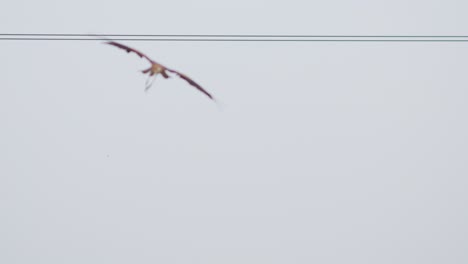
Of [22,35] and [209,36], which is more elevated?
[209,36]

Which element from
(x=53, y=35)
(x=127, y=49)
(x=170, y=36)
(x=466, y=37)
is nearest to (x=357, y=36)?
(x=466, y=37)

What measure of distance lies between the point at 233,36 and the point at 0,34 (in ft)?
10.00

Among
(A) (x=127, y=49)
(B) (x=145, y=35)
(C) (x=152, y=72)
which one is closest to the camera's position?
(A) (x=127, y=49)

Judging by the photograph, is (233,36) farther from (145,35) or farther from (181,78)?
(181,78)

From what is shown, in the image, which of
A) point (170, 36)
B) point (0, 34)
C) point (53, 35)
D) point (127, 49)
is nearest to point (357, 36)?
point (170, 36)

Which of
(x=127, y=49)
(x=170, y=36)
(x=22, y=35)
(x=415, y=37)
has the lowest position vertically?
(x=127, y=49)

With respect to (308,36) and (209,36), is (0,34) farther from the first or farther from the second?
(308,36)

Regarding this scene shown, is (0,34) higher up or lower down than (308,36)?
lower down

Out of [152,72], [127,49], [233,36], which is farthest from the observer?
[233,36]

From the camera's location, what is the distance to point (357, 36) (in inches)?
308

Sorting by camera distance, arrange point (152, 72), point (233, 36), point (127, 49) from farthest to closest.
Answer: point (233, 36)
point (152, 72)
point (127, 49)

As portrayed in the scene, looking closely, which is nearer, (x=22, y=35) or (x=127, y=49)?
(x=127, y=49)

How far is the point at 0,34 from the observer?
8.23 m

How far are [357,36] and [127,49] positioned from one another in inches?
125
